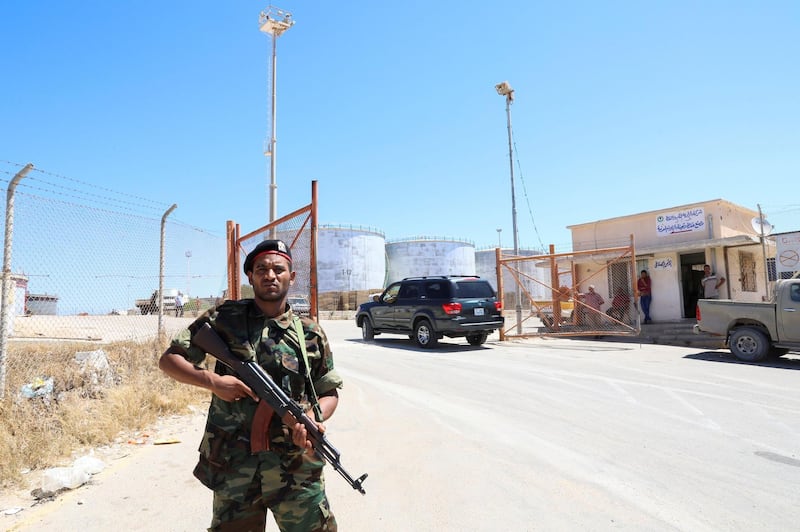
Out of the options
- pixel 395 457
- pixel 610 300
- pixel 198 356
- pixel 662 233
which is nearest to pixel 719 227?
pixel 662 233

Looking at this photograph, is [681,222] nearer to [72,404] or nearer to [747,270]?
[747,270]

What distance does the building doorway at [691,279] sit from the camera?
15.9 meters

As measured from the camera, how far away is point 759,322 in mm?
9570

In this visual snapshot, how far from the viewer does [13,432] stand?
4.25 m

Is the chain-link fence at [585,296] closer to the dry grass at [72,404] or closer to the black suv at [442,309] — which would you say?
the black suv at [442,309]

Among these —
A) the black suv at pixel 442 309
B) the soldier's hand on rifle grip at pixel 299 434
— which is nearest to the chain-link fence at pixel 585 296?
the black suv at pixel 442 309

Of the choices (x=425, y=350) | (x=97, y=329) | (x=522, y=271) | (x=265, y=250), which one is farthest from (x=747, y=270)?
(x=522, y=271)

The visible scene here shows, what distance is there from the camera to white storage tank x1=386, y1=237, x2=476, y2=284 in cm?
5203

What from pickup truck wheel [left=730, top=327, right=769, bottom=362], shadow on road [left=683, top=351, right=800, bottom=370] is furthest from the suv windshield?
pickup truck wheel [left=730, top=327, right=769, bottom=362]

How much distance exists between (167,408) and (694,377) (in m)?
7.74

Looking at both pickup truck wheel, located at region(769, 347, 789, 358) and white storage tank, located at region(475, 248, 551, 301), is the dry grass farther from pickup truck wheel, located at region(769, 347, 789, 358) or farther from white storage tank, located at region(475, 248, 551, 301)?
white storage tank, located at region(475, 248, 551, 301)

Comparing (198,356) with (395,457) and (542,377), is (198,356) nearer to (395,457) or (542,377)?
(395,457)

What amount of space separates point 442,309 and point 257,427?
10.1 meters

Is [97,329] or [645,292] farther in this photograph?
[645,292]
